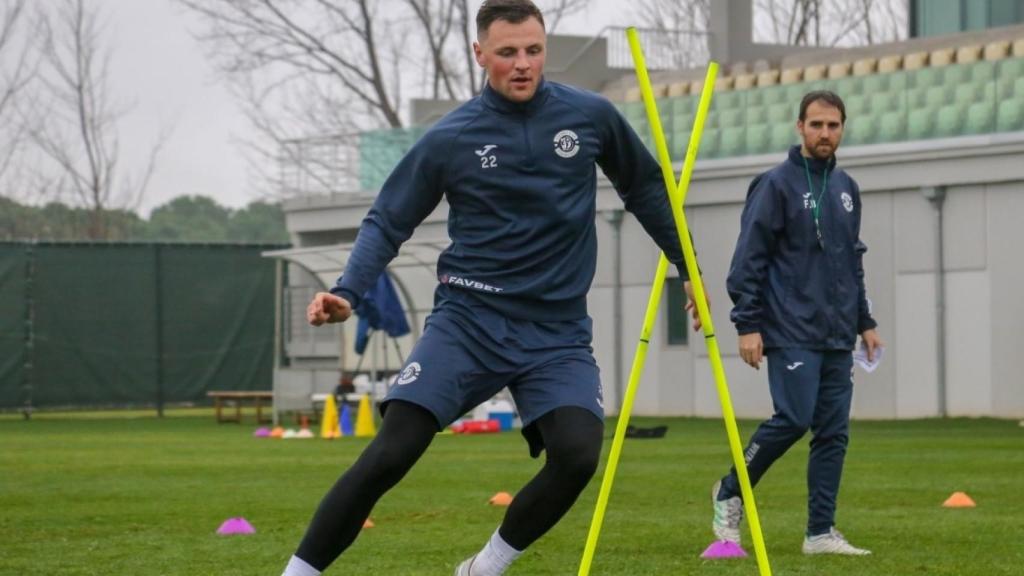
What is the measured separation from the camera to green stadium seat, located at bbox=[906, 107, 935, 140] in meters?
28.2

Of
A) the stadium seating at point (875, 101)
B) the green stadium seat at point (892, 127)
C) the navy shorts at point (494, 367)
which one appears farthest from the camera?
the green stadium seat at point (892, 127)

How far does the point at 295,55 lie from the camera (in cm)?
5319

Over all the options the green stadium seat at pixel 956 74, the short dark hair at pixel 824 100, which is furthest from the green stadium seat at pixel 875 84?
the short dark hair at pixel 824 100

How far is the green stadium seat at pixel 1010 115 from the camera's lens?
26.6 meters

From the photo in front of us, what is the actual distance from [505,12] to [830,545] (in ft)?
12.5

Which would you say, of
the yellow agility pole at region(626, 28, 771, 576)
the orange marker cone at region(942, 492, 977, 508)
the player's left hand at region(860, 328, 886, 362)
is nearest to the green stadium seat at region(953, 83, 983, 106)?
the orange marker cone at region(942, 492, 977, 508)

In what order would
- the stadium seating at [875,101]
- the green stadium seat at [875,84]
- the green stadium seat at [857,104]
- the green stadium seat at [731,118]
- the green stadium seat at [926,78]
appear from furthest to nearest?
the green stadium seat at [731,118] → the green stadium seat at [875,84] → the green stadium seat at [857,104] → the green stadium seat at [926,78] → the stadium seating at [875,101]

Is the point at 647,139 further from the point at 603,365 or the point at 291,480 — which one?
the point at 291,480

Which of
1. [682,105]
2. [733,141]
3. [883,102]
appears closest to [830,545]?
[883,102]

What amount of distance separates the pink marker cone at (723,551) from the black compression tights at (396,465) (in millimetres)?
2881

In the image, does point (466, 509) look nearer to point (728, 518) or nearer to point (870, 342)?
point (728, 518)

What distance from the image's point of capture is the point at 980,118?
2744cm

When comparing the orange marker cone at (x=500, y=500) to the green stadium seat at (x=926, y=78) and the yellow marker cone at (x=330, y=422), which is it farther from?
the green stadium seat at (x=926, y=78)

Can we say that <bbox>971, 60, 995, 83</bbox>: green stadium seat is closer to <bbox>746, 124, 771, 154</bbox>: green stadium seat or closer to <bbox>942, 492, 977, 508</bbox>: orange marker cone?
<bbox>746, 124, 771, 154</bbox>: green stadium seat
